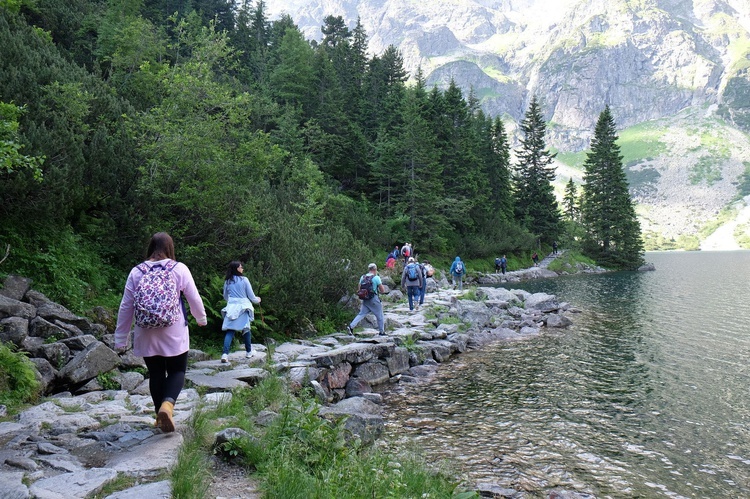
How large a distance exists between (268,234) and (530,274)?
1612 inches

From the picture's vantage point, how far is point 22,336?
770cm

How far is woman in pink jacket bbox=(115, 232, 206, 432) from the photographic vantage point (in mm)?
5117

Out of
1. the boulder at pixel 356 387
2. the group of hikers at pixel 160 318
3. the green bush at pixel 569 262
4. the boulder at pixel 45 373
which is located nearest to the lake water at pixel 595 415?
the boulder at pixel 356 387

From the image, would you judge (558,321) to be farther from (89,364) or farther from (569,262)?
(569,262)

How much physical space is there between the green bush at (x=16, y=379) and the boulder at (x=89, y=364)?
547mm

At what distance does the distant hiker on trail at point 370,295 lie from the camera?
46.7ft

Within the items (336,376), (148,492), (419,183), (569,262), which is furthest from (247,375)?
(569,262)

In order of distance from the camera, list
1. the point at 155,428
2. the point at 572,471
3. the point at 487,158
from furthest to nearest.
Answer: the point at 487,158 < the point at 572,471 < the point at 155,428

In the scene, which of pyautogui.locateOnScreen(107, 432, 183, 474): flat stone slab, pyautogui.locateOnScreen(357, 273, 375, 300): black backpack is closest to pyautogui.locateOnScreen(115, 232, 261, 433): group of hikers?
pyautogui.locateOnScreen(107, 432, 183, 474): flat stone slab

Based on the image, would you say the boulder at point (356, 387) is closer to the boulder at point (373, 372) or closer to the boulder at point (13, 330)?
the boulder at point (373, 372)

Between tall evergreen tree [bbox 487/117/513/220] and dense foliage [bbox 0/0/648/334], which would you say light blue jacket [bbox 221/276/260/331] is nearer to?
dense foliage [bbox 0/0/648/334]

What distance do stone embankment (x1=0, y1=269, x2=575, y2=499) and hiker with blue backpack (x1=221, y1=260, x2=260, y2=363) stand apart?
2.20 ft

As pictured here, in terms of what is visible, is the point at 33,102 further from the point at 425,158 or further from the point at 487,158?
the point at 487,158

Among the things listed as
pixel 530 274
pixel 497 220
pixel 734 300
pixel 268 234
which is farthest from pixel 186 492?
pixel 497 220
